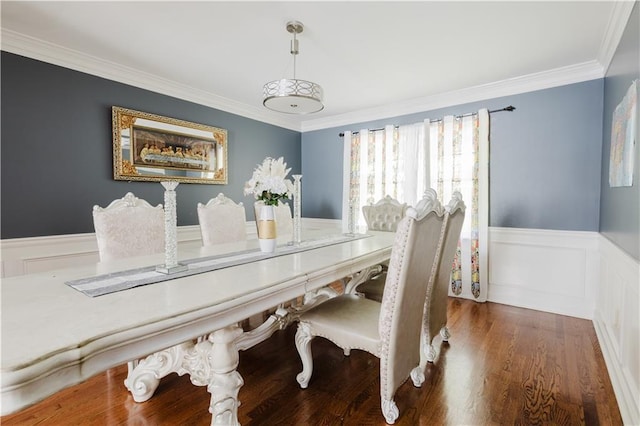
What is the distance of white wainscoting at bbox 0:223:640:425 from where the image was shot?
5.40ft

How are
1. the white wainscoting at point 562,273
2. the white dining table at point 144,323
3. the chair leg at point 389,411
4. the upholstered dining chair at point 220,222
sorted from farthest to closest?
the upholstered dining chair at point 220,222
the white wainscoting at point 562,273
the chair leg at point 389,411
the white dining table at point 144,323

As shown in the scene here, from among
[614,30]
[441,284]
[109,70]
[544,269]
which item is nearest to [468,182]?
[544,269]

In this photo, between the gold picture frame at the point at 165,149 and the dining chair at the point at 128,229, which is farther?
the gold picture frame at the point at 165,149

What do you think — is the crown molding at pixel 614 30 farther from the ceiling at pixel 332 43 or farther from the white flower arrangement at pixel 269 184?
the white flower arrangement at pixel 269 184

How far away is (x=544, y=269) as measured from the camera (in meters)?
3.18

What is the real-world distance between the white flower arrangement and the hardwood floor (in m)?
1.12

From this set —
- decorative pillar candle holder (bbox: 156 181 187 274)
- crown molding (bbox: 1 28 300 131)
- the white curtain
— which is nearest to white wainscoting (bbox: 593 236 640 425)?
the white curtain

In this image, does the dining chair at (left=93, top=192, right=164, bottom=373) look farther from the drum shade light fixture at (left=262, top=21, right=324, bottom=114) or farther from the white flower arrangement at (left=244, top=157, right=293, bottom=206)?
the drum shade light fixture at (left=262, top=21, right=324, bottom=114)

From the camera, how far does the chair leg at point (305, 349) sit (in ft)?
5.91

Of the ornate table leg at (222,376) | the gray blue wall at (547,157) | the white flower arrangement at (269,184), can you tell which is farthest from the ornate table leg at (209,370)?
the gray blue wall at (547,157)

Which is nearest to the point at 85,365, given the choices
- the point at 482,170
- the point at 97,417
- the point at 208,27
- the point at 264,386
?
the point at 97,417

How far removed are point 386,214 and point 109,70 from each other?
9.79 ft

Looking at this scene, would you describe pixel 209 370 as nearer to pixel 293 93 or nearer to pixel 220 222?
pixel 220 222

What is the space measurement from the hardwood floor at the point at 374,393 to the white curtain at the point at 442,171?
3.68 ft
